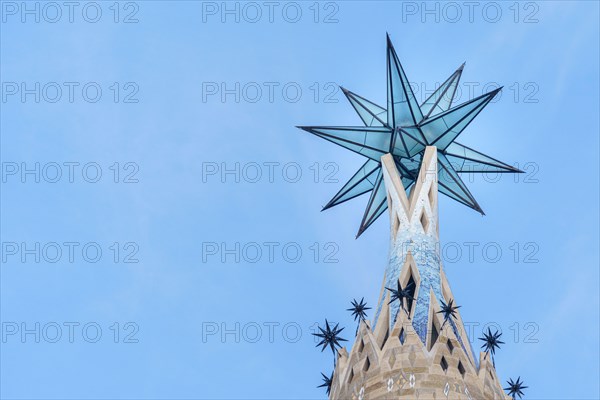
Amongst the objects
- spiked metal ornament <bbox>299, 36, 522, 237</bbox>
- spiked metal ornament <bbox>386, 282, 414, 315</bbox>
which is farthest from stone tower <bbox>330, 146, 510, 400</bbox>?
spiked metal ornament <bbox>299, 36, 522, 237</bbox>

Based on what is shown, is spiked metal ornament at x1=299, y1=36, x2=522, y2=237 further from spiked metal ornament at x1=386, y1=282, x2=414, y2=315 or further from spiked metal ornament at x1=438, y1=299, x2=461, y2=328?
spiked metal ornament at x1=438, y1=299, x2=461, y2=328

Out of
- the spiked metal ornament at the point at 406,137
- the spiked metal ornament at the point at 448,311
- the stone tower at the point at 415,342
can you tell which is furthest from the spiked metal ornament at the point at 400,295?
the spiked metal ornament at the point at 406,137

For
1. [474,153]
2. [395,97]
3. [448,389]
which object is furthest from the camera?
[474,153]

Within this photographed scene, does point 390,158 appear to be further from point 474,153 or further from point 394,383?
point 394,383

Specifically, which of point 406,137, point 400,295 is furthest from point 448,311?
point 406,137

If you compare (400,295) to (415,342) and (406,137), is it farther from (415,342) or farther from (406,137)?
(406,137)

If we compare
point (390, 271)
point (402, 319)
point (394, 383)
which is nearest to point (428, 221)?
point (390, 271)
